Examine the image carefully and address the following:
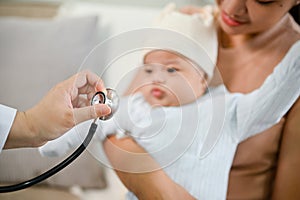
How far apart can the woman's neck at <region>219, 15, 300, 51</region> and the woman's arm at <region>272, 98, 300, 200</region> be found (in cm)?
11

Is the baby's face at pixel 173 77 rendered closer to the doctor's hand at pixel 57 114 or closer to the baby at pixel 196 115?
Result: the baby at pixel 196 115

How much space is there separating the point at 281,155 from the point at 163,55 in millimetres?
234

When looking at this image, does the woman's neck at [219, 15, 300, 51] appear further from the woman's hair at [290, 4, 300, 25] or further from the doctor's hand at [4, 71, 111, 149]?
the doctor's hand at [4, 71, 111, 149]

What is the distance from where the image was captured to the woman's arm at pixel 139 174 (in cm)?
67

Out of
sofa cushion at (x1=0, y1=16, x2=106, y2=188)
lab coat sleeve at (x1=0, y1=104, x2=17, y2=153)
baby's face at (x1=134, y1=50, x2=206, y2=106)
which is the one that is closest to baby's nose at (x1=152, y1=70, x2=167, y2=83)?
baby's face at (x1=134, y1=50, x2=206, y2=106)

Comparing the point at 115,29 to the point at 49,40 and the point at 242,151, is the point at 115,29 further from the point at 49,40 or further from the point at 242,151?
the point at 242,151

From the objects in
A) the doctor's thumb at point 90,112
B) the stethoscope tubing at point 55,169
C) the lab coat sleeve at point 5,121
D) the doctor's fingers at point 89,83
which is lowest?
the stethoscope tubing at point 55,169

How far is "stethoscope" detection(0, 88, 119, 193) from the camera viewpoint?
60cm

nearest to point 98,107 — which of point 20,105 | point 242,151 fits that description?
point 20,105

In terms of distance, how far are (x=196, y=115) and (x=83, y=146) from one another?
172 mm

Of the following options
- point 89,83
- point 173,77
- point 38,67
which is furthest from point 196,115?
point 38,67

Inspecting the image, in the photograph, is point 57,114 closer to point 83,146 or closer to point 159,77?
point 83,146

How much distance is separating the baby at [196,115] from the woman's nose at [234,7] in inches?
3.8

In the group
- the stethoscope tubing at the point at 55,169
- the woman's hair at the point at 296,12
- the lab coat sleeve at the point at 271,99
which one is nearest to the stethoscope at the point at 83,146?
the stethoscope tubing at the point at 55,169
